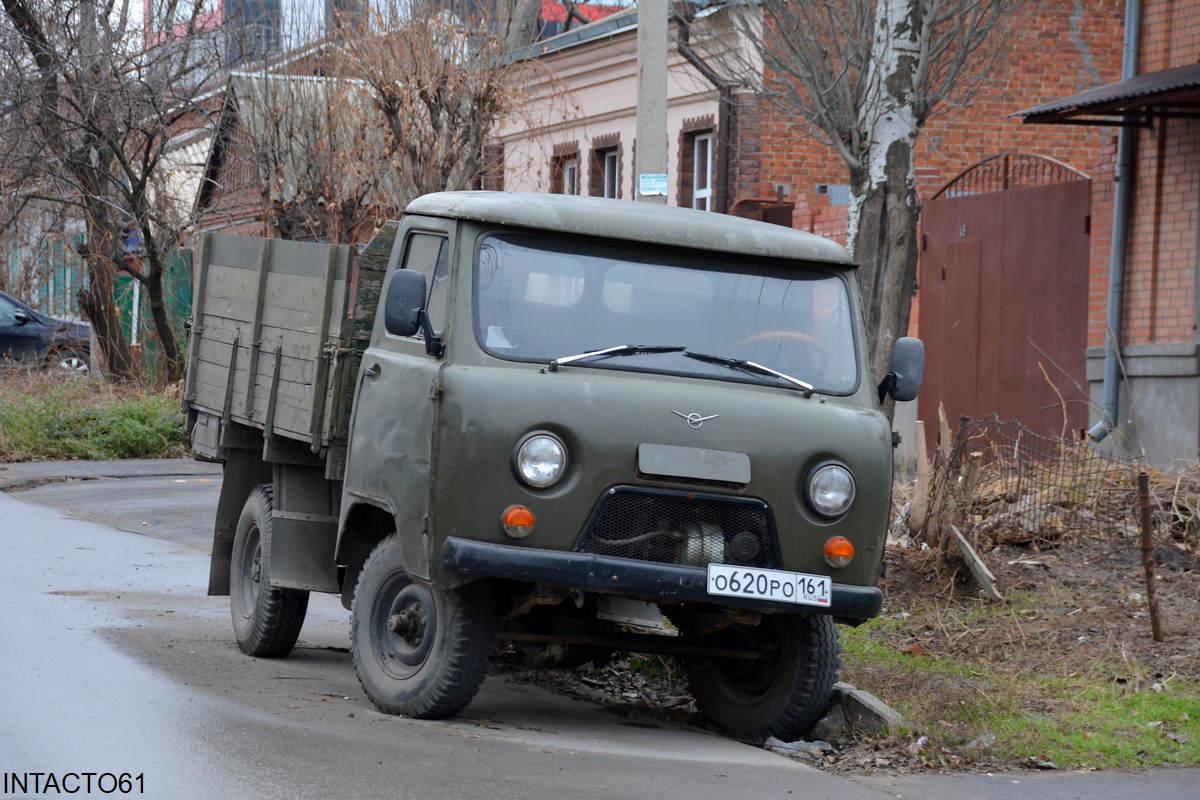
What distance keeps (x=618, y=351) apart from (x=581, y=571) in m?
0.97

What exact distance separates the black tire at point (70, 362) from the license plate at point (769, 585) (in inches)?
751

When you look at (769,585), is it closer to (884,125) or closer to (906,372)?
(906,372)

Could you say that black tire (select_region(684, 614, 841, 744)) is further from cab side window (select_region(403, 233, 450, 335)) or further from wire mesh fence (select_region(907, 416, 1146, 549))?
wire mesh fence (select_region(907, 416, 1146, 549))

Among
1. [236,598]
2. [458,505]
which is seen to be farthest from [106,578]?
[458,505]

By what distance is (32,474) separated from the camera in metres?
18.3

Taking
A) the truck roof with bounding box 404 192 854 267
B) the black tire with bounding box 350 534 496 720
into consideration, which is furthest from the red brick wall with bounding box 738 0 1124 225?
the black tire with bounding box 350 534 496 720

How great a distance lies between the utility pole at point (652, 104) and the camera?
1158 cm

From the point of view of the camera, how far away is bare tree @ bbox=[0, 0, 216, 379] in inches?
876

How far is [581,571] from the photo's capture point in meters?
6.26

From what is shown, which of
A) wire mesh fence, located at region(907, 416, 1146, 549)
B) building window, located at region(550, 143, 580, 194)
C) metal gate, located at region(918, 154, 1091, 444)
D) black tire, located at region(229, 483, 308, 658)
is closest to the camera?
black tire, located at region(229, 483, 308, 658)

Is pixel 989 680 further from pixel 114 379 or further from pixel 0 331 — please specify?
pixel 0 331

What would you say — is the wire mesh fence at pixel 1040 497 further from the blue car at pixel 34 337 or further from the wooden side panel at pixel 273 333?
the blue car at pixel 34 337

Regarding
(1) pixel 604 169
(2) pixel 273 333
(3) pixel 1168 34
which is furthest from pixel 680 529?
(1) pixel 604 169

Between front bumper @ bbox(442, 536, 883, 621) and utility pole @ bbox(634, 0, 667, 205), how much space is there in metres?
5.56
